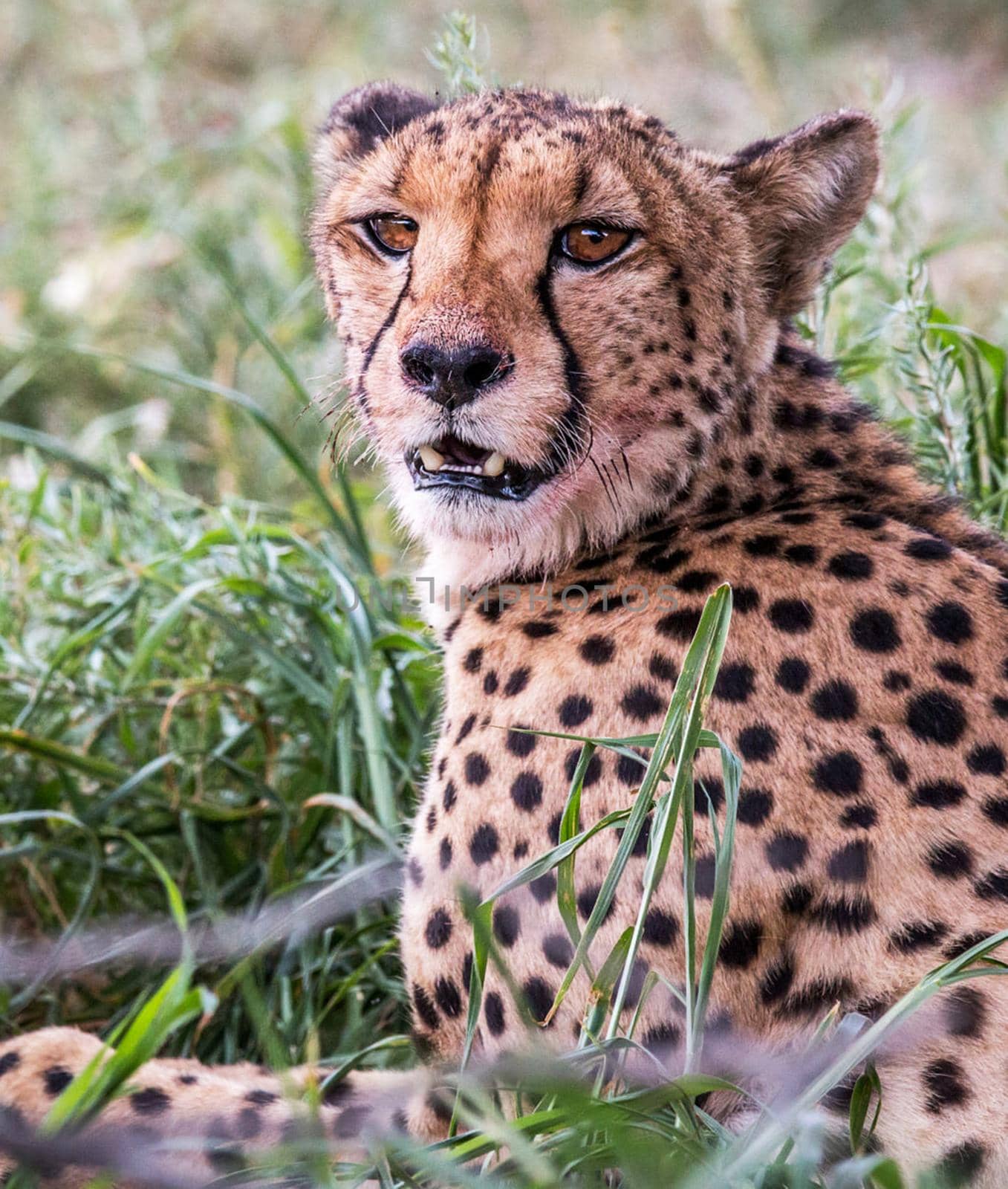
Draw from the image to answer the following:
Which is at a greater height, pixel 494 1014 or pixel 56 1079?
pixel 494 1014

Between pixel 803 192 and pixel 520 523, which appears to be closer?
pixel 520 523

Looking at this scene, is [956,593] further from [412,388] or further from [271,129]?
[271,129]

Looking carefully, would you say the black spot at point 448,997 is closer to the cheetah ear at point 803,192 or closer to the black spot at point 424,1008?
the black spot at point 424,1008

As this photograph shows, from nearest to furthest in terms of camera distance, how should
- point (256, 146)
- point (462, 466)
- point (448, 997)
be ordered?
1. point (448, 997)
2. point (462, 466)
3. point (256, 146)

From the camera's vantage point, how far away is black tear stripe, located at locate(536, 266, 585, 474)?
2004 mm

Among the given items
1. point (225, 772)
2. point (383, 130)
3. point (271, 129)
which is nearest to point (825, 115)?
point (383, 130)

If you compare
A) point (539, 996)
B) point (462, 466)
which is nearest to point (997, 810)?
point (539, 996)

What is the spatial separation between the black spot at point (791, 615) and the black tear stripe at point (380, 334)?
651mm

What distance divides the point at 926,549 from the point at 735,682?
0.34 m

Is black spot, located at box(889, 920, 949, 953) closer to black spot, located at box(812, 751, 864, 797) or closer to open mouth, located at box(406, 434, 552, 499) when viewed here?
→ black spot, located at box(812, 751, 864, 797)

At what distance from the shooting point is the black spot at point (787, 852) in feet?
5.86

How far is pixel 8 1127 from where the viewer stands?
1.13 metres

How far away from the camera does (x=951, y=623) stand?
1901mm

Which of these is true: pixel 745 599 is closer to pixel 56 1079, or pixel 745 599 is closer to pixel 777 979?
pixel 777 979
